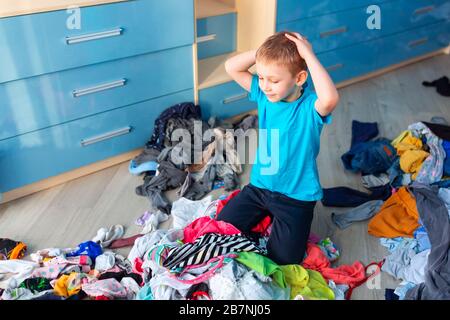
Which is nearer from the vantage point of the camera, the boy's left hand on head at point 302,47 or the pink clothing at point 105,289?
the boy's left hand on head at point 302,47

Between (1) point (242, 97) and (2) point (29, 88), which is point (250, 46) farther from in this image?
(2) point (29, 88)

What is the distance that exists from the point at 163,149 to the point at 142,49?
1.51 feet

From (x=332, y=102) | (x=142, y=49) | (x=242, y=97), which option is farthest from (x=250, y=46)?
(x=332, y=102)

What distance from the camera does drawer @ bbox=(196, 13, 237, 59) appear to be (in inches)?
→ 92.1

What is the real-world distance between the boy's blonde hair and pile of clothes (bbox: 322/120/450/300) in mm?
785

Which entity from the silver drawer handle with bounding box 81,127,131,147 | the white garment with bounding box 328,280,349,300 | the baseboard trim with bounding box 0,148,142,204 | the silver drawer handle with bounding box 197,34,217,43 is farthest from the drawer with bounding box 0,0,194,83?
the white garment with bounding box 328,280,349,300

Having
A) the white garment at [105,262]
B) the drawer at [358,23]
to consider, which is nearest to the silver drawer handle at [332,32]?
the drawer at [358,23]

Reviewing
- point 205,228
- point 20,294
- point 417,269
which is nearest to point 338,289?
point 417,269

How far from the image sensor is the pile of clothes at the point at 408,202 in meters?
1.52

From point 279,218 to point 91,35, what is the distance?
3.41 ft

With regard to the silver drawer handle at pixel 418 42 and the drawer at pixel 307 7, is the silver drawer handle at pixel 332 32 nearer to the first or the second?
the drawer at pixel 307 7

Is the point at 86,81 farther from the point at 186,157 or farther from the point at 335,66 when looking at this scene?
the point at 335,66

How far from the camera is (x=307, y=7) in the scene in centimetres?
247

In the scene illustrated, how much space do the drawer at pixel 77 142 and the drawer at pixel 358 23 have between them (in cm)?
83
